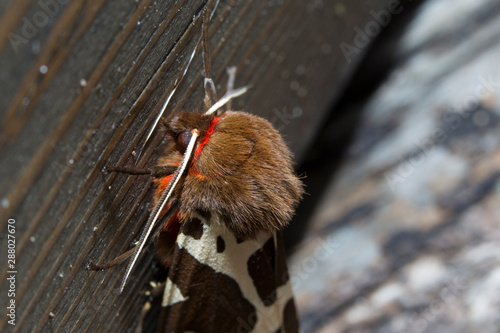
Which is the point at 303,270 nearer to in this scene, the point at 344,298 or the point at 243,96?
the point at 344,298

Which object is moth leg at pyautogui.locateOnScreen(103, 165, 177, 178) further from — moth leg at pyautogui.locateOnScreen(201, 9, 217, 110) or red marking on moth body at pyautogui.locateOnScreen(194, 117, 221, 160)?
moth leg at pyautogui.locateOnScreen(201, 9, 217, 110)

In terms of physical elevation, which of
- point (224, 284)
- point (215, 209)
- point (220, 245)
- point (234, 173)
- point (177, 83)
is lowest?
point (224, 284)

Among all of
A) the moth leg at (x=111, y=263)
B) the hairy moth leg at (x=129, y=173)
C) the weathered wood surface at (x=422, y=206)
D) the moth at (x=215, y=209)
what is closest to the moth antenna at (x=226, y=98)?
the moth at (x=215, y=209)

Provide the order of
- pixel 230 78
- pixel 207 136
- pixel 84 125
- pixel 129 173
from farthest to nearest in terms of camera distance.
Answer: pixel 230 78
pixel 207 136
pixel 129 173
pixel 84 125

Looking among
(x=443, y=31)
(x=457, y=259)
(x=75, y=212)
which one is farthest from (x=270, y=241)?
(x=443, y=31)

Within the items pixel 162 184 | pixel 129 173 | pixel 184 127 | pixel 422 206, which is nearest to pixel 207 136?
pixel 184 127

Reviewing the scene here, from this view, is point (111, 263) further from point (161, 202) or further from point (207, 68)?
point (207, 68)

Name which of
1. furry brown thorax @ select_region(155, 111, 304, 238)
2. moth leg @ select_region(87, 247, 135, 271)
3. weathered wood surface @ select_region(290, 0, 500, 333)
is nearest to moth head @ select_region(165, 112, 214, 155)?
furry brown thorax @ select_region(155, 111, 304, 238)
